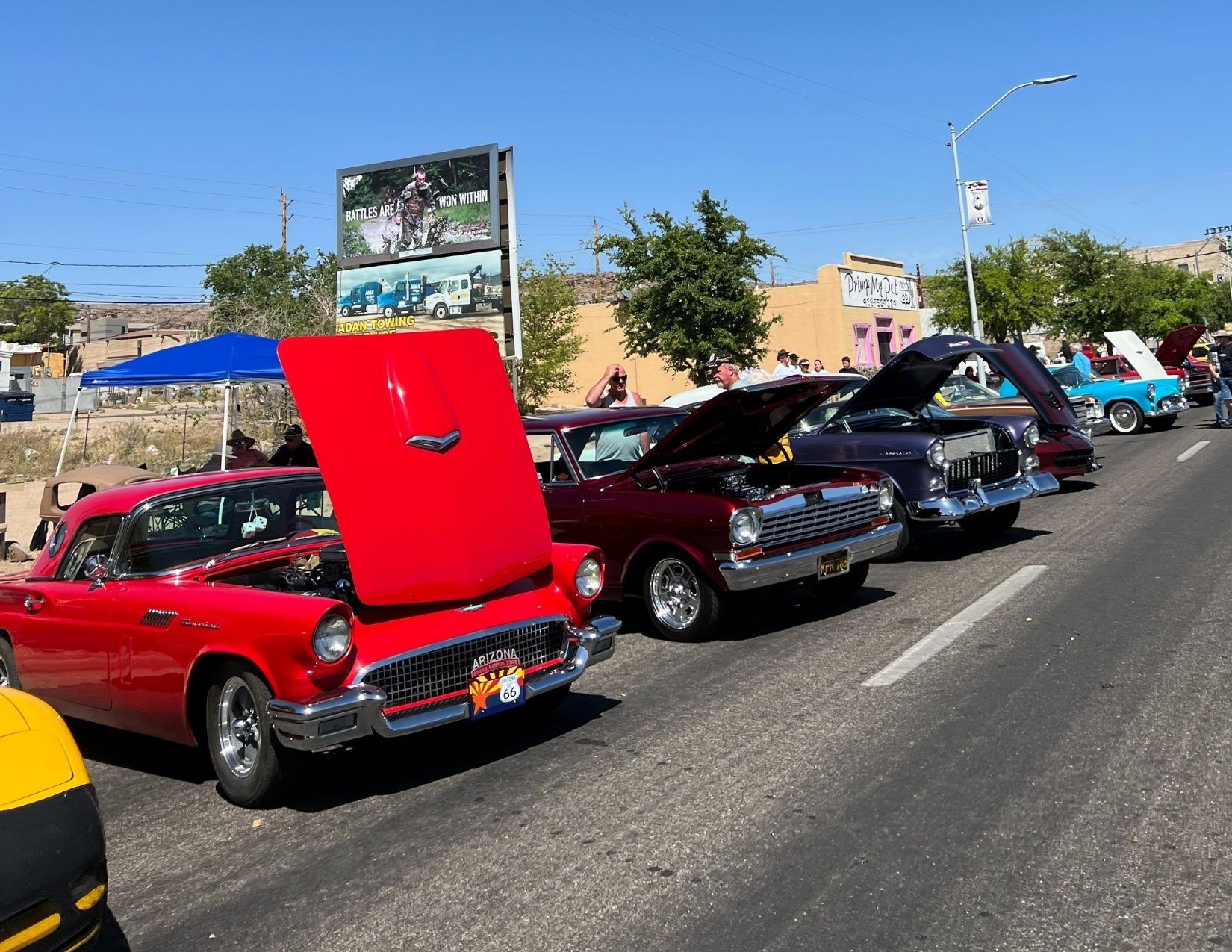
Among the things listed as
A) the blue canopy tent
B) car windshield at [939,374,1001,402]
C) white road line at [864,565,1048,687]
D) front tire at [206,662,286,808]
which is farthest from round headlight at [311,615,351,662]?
car windshield at [939,374,1001,402]

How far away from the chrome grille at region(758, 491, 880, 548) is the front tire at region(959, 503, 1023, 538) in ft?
11.5

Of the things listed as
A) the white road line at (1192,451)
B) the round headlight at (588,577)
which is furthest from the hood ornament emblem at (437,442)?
the white road line at (1192,451)

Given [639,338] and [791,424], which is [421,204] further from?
[791,424]

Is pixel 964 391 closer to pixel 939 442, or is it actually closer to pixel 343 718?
pixel 939 442

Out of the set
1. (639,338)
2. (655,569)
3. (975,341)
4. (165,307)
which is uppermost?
(165,307)

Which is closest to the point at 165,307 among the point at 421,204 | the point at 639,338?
the point at 639,338

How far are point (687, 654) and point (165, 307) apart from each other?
345 ft

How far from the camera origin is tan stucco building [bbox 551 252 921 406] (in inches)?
1810

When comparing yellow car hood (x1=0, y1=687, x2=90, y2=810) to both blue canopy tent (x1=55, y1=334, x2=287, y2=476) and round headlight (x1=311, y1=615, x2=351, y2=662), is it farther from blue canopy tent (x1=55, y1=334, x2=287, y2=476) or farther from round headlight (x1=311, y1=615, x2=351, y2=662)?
blue canopy tent (x1=55, y1=334, x2=287, y2=476)

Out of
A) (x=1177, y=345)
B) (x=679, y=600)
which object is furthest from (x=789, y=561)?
A: (x=1177, y=345)

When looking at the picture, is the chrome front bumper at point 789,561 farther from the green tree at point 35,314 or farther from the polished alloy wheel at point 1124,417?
the green tree at point 35,314

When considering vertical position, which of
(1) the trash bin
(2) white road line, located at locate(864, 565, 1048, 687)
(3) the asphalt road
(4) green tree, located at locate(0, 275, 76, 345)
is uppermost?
(4) green tree, located at locate(0, 275, 76, 345)

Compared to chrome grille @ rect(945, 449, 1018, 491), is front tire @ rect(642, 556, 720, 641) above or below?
below

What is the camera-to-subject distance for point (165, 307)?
4065 inches
